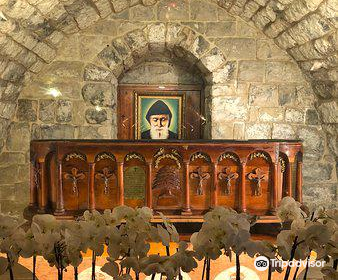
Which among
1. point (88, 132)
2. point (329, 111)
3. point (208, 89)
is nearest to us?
point (329, 111)

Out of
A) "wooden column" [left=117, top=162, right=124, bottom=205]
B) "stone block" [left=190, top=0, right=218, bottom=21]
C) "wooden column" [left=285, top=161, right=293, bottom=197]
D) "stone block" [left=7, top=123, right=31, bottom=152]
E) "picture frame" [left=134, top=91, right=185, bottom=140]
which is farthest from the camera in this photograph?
"picture frame" [left=134, top=91, right=185, bottom=140]

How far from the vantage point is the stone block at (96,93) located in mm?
3645

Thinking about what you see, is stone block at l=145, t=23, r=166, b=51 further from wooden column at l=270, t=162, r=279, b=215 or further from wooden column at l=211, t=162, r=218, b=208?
wooden column at l=270, t=162, r=279, b=215

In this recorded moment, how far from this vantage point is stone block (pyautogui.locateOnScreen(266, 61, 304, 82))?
374 cm

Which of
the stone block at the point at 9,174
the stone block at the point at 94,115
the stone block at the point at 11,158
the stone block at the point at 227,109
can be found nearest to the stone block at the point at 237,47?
the stone block at the point at 227,109

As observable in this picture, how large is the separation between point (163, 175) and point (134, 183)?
0.66ft

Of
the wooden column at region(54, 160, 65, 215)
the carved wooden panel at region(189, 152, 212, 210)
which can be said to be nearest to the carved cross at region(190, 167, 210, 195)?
the carved wooden panel at region(189, 152, 212, 210)

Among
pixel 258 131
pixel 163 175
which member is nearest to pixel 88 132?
pixel 163 175

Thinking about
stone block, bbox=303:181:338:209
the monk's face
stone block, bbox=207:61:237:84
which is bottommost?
stone block, bbox=303:181:338:209

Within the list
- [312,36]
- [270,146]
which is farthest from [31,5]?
[312,36]

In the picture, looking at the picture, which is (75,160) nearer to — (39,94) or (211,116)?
(39,94)

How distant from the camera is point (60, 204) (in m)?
2.51

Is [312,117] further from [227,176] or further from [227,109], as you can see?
[227,176]

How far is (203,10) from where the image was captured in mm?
3688
